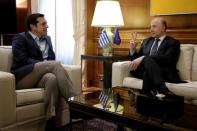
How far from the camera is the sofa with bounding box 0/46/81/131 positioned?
2.40m

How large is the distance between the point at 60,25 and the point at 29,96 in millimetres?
2354

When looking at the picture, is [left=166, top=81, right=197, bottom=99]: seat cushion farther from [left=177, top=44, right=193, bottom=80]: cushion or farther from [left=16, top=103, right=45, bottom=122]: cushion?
[left=16, top=103, right=45, bottom=122]: cushion

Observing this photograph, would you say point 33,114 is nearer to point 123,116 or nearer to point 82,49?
point 123,116

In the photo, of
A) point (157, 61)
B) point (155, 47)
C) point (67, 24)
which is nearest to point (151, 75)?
point (157, 61)

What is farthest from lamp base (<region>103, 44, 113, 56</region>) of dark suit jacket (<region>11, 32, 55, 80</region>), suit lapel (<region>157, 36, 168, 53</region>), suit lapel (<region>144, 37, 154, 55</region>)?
dark suit jacket (<region>11, 32, 55, 80</region>)

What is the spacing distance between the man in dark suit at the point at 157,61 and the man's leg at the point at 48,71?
718mm

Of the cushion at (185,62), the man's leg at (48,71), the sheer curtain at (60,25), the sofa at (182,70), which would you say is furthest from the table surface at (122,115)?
the sheer curtain at (60,25)

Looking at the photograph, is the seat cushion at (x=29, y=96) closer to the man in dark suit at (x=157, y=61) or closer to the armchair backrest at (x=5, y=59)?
the armchair backrest at (x=5, y=59)

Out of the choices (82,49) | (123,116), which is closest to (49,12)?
(82,49)

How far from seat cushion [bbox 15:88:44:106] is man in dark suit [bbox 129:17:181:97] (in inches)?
37.9

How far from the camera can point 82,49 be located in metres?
4.80

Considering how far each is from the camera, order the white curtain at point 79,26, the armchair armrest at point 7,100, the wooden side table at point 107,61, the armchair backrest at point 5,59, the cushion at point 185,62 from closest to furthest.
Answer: the armchair armrest at point 7,100
the armchair backrest at point 5,59
the cushion at point 185,62
the wooden side table at point 107,61
the white curtain at point 79,26

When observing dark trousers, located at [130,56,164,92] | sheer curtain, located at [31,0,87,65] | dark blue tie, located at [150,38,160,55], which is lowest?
dark trousers, located at [130,56,164,92]

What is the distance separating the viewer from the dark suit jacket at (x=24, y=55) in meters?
2.88
